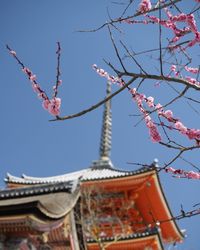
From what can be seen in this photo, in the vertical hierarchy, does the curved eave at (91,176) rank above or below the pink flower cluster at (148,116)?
above

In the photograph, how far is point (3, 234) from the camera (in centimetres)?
607

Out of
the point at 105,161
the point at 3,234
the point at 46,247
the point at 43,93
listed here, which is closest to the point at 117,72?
the point at 43,93

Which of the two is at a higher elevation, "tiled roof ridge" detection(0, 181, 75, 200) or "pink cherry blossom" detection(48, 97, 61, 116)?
"tiled roof ridge" detection(0, 181, 75, 200)

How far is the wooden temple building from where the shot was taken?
19.6 ft

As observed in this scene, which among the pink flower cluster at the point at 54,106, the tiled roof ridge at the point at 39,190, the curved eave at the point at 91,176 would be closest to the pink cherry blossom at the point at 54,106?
the pink flower cluster at the point at 54,106

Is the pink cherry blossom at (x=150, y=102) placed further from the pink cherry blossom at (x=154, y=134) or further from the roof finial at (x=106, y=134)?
the roof finial at (x=106, y=134)

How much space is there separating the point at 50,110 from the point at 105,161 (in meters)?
20.1

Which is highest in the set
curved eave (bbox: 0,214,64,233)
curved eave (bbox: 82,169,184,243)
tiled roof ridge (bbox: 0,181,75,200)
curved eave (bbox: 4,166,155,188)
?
curved eave (bbox: 4,166,155,188)

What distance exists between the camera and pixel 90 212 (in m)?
14.5

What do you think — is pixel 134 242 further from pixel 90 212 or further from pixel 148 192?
pixel 148 192

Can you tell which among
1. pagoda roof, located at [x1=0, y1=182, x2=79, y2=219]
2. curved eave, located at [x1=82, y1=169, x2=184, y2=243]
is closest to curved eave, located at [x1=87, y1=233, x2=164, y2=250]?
curved eave, located at [x1=82, y1=169, x2=184, y2=243]

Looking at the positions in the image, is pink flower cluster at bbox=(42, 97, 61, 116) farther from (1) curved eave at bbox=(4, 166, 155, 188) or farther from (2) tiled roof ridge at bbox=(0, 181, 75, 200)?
(1) curved eave at bbox=(4, 166, 155, 188)

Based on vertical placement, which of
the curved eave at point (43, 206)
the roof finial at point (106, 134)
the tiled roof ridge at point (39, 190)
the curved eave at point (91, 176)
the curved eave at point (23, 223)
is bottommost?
the curved eave at point (23, 223)

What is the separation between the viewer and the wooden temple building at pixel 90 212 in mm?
5980
